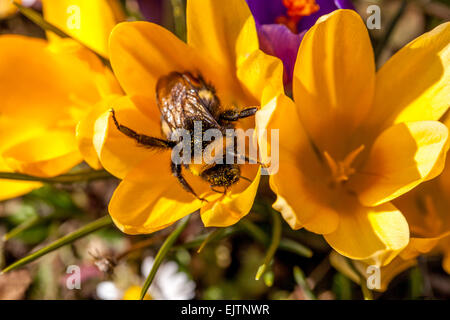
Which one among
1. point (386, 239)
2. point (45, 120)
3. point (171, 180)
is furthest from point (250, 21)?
point (45, 120)

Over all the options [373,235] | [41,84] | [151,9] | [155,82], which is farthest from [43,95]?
[373,235]

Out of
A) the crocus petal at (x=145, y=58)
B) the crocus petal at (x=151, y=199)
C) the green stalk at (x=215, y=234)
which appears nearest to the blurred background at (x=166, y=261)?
the green stalk at (x=215, y=234)

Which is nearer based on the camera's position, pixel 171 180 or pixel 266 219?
pixel 171 180

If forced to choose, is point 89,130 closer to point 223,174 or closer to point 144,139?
point 144,139

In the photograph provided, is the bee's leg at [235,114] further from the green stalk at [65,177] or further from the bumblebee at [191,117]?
the green stalk at [65,177]

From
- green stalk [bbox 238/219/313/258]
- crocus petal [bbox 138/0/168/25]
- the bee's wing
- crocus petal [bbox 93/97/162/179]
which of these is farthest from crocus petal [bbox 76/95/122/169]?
crocus petal [bbox 138/0/168/25]
